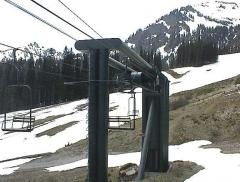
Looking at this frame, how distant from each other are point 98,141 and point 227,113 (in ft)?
88.8

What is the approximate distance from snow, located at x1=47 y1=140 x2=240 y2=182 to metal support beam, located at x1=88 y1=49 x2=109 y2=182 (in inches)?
207

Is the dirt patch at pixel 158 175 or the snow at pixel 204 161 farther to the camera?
the dirt patch at pixel 158 175

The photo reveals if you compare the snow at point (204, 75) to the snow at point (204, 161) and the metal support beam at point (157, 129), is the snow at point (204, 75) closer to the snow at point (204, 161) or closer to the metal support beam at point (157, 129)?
the snow at point (204, 161)

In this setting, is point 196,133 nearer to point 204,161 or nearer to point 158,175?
point 204,161

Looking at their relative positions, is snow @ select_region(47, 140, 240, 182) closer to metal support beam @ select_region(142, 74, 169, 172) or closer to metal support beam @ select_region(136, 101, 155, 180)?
metal support beam @ select_region(142, 74, 169, 172)

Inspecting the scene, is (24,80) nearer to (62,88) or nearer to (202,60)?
(62,88)

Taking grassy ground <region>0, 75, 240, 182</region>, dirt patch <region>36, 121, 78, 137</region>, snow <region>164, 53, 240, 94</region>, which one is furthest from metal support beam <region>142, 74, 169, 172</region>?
snow <region>164, 53, 240, 94</region>

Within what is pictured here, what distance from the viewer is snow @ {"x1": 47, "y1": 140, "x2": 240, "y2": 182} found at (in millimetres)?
21281

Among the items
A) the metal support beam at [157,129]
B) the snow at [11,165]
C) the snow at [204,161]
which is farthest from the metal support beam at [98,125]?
the snow at [11,165]

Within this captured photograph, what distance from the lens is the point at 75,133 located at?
62.7m

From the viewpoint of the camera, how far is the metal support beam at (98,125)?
1731 cm

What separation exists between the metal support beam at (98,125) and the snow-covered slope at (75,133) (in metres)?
7.72

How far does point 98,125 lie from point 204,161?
35.0ft

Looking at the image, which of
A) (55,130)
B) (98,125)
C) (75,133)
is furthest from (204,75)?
(98,125)
